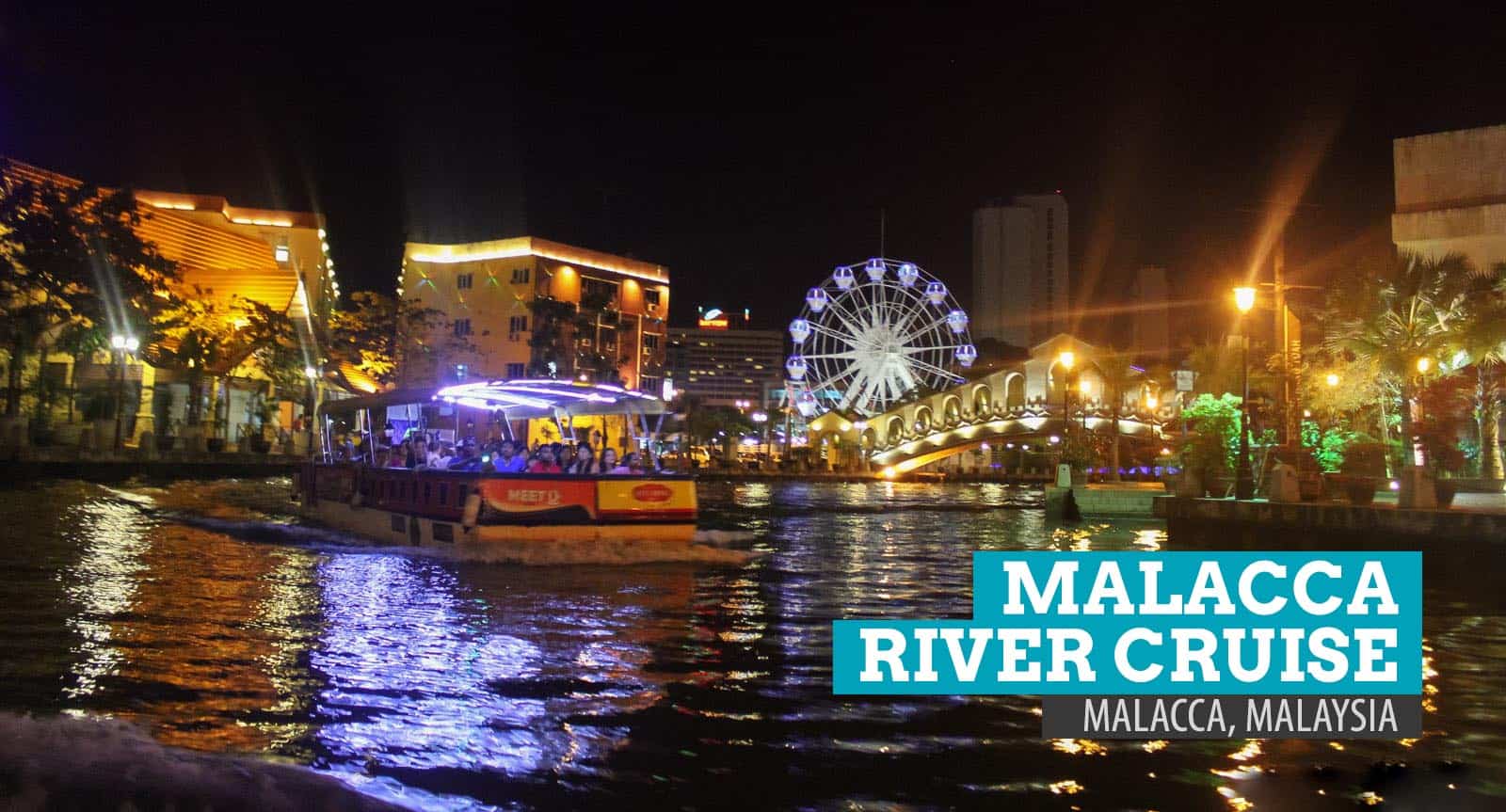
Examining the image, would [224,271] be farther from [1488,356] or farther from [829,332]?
[1488,356]

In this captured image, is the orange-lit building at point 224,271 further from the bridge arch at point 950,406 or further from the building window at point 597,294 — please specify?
the bridge arch at point 950,406

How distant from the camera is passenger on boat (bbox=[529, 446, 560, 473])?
1964 centimetres

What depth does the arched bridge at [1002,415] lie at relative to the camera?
8644 cm

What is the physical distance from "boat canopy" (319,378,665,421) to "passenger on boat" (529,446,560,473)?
1401 mm

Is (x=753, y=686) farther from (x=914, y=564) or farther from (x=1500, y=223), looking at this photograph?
(x=1500, y=223)

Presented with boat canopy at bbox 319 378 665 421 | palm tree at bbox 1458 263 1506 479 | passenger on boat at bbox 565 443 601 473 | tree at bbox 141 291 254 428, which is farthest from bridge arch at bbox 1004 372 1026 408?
passenger on boat at bbox 565 443 601 473

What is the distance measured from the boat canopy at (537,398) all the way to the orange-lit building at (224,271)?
35.7 metres

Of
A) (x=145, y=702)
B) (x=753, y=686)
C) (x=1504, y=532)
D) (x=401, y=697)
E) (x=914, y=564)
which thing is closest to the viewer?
(x=145, y=702)

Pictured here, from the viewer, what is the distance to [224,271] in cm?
7525

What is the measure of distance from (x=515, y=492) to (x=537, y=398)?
11.5ft

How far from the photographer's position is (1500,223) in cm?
4450

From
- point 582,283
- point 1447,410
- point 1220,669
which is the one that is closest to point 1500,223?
point 1447,410

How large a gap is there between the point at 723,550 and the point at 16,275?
38673 millimetres

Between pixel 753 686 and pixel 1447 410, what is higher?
pixel 1447 410
